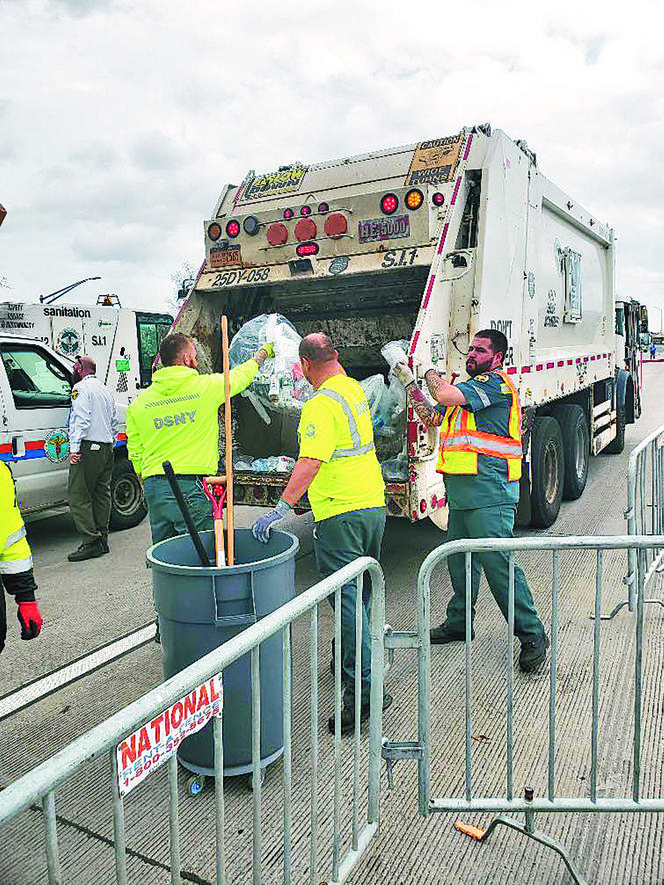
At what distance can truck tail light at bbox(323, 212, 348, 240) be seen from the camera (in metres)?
5.03

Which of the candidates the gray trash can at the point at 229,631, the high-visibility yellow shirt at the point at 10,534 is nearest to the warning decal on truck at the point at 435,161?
the gray trash can at the point at 229,631

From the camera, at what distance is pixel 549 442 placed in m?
6.52

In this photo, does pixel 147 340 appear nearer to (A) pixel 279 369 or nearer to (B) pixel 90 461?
(B) pixel 90 461

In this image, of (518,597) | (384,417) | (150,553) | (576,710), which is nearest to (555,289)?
(384,417)

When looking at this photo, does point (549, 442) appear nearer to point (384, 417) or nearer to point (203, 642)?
point (384, 417)

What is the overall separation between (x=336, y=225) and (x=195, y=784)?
3649 millimetres

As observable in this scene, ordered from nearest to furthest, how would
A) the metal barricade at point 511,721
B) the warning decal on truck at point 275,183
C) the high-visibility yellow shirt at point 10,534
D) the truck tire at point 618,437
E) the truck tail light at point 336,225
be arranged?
the metal barricade at point 511,721, the high-visibility yellow shirt at point 10,534, the truck tail light at point 336,225, the warning decal on truck at point 275,183, the truck tire at point 618,437

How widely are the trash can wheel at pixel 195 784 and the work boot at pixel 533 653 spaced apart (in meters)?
1.72

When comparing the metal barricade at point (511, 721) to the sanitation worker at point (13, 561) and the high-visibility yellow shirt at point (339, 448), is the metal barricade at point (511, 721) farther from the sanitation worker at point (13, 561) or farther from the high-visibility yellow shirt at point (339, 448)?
the sanitation worker at point (13, 561)

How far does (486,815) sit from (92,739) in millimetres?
1816

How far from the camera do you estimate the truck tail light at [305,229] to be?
513 centimetres

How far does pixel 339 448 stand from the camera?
3.34 m

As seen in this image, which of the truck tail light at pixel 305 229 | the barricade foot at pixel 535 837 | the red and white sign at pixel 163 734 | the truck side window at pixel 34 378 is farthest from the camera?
the truck side window at pixel 34 378

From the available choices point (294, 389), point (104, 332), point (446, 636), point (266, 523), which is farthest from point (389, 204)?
point (104, 332)
